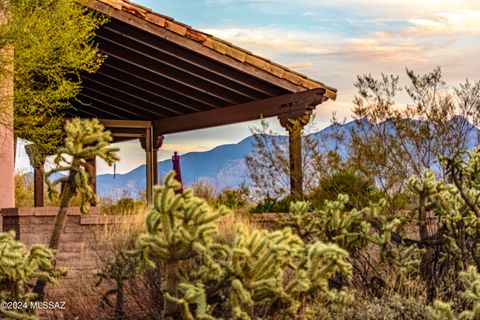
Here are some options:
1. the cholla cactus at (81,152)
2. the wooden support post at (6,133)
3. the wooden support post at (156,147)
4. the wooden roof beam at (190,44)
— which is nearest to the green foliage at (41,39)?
the wooden support post at (6,133)

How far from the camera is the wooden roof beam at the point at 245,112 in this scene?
1412 centimetres

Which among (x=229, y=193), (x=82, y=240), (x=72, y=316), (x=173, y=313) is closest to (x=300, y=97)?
(x=229, y=193)

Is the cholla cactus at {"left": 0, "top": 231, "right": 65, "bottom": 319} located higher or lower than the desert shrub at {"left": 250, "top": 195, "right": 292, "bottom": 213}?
lower

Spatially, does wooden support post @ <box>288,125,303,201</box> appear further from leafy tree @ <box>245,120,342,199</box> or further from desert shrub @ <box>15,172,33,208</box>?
desert shrub @ <box>15,172,33,208</box>

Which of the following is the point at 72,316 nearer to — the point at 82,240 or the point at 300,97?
the point at 82,240

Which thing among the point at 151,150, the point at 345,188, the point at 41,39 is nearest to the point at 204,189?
the point at 151,150

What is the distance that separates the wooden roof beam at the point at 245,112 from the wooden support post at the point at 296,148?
194 mm

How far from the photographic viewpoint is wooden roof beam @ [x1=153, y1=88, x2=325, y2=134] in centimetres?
1412

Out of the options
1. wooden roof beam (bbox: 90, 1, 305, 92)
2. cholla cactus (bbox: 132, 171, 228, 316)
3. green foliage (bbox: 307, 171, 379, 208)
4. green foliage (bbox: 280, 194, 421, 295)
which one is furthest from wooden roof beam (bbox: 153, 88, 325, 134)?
cholla cactus (bbox: 132, 171, 228, 316)

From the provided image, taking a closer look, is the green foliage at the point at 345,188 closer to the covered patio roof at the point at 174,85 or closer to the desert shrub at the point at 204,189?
the covered patio roof at the point at 174,85

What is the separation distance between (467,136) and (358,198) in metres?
4.99

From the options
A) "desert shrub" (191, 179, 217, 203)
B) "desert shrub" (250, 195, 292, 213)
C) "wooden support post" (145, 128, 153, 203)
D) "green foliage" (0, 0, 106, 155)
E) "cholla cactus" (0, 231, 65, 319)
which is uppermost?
"green foliage" (0, 0, 106, 155)

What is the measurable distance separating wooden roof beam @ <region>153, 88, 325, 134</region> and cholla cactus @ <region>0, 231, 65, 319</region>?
8169 millimetres

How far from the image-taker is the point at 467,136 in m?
16.3
